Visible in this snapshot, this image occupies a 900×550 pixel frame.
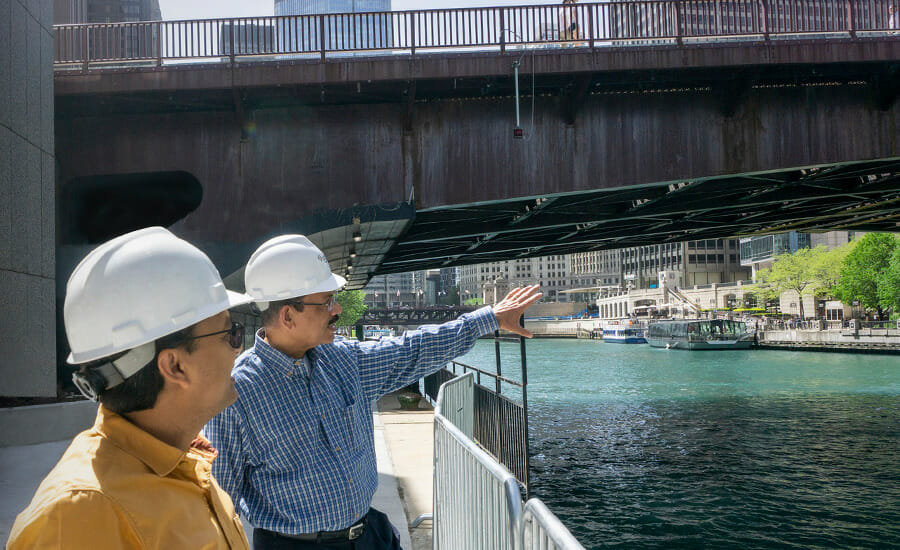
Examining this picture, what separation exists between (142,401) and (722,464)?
58.5 feet

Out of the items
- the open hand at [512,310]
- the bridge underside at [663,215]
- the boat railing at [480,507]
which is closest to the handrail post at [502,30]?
the bridge underside at [663,215]

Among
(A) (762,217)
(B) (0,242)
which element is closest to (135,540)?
(B) (0,242)

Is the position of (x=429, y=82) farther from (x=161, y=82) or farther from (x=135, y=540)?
(x=135, y=540)

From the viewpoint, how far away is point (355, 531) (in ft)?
11.2

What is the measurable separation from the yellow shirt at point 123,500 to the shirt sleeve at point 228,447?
140cm

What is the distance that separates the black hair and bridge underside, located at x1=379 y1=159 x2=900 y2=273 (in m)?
12.5

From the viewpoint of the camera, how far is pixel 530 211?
18219 millimetres

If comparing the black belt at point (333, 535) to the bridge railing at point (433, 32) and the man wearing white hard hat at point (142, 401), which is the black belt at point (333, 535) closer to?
the man wearing white hard hat at point (142, 401)

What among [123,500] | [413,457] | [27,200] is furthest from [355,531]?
[27,200]

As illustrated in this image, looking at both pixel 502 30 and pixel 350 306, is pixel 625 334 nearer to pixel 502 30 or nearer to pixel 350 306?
pixel 350 306

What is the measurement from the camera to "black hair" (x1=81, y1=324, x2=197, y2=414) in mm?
1771

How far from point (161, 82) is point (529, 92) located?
6527 millimetres

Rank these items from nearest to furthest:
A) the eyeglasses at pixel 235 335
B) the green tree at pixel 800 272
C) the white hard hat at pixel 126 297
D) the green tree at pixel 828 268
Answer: the white hard hat at pixel 126 297, the eyeglasses at pixel 235 335, the green tree at pixel 828 268, the green tree at pixel 800 272

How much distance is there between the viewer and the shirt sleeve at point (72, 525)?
1435 millimetres
